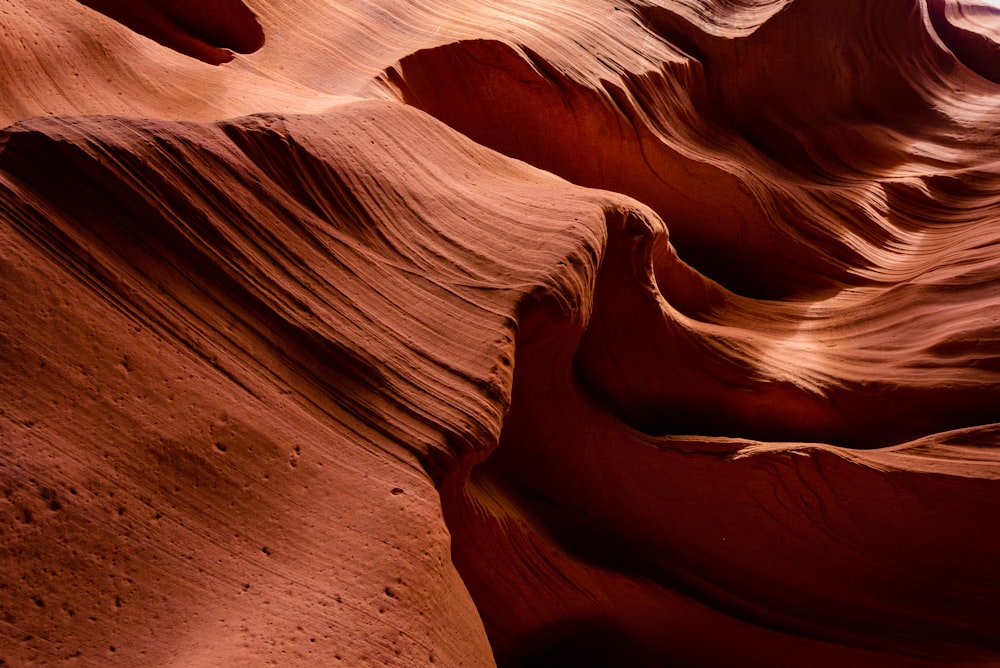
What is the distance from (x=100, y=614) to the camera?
137 centimetres

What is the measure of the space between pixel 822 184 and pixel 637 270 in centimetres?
174

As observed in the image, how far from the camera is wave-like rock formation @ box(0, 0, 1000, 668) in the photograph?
5.02ft

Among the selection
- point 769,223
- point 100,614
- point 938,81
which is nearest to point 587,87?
point 769,223

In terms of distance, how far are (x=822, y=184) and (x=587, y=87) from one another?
1.28 metres

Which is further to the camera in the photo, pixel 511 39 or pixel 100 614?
pixel 511 39

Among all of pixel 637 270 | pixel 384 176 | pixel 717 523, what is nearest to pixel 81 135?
pixel 384 176

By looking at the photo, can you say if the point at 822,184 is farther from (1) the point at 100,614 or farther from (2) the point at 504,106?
(1) the point at 100,614

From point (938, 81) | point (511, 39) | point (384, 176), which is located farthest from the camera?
point (938, 81)

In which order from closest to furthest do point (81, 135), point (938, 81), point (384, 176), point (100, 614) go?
1. point (100, 614)
2. point (81, 135)
3. point (384, 176)
4. point (938, 81)

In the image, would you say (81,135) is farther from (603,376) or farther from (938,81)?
(938,81)

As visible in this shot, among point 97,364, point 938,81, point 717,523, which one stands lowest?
point 717,523

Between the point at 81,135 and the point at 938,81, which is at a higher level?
the point at 938,81

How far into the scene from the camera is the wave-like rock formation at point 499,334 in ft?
5.02

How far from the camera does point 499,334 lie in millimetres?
2059
